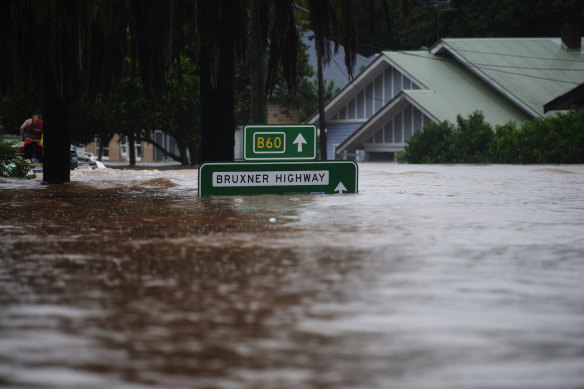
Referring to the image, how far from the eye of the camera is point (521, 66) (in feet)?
182

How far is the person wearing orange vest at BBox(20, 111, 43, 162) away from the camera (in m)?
27.1

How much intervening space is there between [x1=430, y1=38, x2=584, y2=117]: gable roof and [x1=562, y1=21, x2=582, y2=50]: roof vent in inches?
15.9

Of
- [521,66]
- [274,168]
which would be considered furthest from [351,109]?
[274,168]

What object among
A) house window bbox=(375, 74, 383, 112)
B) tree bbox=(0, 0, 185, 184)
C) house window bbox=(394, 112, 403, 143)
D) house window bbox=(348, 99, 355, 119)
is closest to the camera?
tree bbox=(0, 0, 185, 184)

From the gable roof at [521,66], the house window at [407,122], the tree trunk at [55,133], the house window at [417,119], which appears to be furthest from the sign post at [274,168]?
the gable roof at [521,66]

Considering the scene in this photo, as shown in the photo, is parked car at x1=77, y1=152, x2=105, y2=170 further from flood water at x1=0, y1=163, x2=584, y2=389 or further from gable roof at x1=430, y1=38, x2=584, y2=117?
flood water at x1=0, y1=163, x2=584, y2=389

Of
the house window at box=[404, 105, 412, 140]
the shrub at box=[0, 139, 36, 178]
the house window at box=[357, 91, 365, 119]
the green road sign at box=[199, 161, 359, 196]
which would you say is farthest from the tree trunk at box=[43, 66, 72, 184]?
the house window at box=[357, 91, 365, 119]

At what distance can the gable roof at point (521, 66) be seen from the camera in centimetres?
5328

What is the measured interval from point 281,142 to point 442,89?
36.8m

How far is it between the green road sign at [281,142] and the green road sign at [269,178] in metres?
0.20

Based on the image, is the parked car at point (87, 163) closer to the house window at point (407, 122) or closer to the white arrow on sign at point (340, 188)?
the house window at point (407, 122)

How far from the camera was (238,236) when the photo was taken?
9844 mm

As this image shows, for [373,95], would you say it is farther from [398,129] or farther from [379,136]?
Result: [398,129]

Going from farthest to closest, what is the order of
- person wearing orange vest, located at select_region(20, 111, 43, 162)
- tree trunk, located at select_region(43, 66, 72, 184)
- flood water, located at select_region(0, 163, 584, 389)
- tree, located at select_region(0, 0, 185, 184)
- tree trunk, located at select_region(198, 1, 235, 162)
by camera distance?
person wearing orange vest, located at select_region(20, 111, 43, 162)
tree trunk, located at select_region(43, 66, 72, 184)
tree trunk, located at select_region(198, 1, 235, 162)
tree, located at select_region(0, 0, 185, 184)
flood water, located at select_region(0, 163, 584, 389)
